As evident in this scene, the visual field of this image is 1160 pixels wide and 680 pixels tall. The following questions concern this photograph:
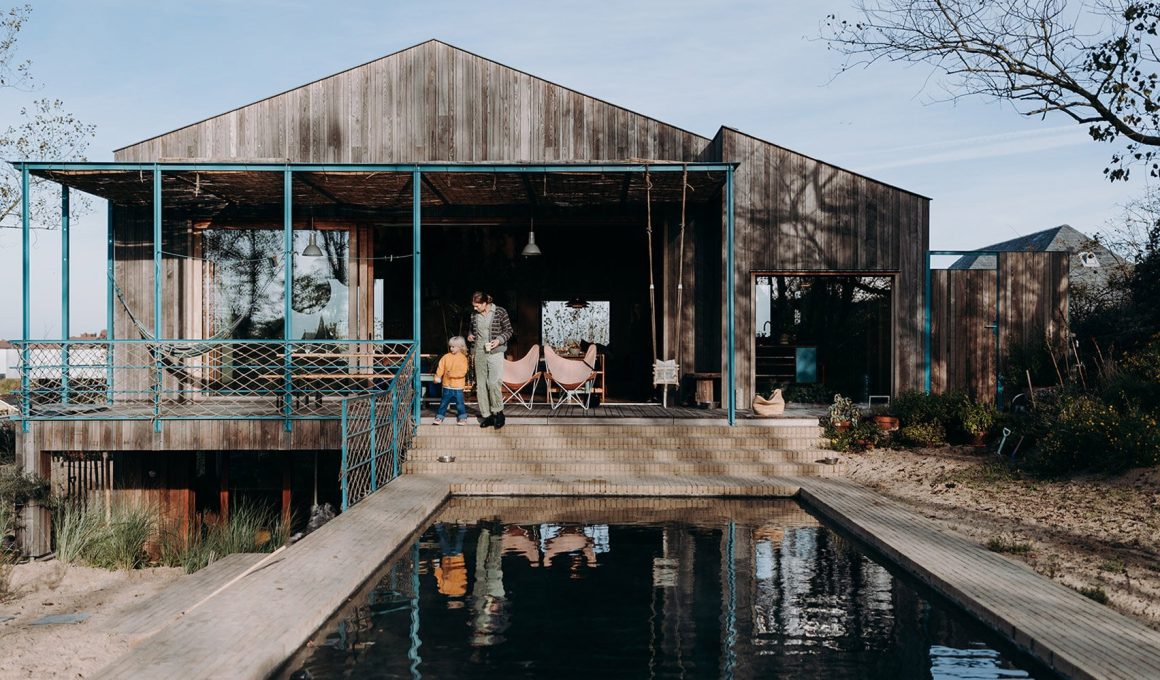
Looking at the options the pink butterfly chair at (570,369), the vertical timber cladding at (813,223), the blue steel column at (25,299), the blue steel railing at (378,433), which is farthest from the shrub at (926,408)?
the blue steel column at (25,299)

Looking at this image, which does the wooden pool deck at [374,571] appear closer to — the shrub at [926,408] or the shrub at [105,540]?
the shrub at [105,540]

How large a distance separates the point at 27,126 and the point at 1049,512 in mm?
18140

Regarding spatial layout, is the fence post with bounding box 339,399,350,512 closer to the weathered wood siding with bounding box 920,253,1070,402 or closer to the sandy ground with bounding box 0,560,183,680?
the sandy ground with bounding box 0,560,183,680

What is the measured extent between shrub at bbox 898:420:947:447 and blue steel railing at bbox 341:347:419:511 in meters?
5.41

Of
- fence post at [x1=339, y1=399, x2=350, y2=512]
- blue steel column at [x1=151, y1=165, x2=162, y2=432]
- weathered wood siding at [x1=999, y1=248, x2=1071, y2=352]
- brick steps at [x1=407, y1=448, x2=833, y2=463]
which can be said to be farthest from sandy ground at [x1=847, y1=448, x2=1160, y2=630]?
blue steel column at [x1=151, y1=165, x2=162, y2=432]

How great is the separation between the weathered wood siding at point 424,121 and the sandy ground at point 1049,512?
213 inches

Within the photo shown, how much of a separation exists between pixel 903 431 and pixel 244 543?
7117 millimetres

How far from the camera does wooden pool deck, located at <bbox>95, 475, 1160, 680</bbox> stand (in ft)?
11.5

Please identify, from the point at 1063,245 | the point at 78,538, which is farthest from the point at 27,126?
the point at 1063,245

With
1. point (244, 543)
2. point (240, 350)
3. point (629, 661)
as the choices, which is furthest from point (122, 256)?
point (629, 661)

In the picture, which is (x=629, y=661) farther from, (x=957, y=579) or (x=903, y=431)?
(x=903, y=431)

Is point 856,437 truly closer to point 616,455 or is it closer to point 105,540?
point 616,455

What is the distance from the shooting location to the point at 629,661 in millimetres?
3812

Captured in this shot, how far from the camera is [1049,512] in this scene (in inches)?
283
